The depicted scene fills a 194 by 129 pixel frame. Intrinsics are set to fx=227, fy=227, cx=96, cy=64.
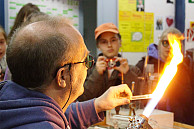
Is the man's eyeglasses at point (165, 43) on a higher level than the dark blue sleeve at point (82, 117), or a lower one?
higher

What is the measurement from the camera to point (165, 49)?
2.64m

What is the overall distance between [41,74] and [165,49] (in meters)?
1.96

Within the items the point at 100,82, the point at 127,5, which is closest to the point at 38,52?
the point at 100,82

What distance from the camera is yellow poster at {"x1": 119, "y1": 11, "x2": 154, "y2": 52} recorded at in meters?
3.59

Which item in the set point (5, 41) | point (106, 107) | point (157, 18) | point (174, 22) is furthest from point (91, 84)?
point (174, 22)

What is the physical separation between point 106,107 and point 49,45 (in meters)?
0.79

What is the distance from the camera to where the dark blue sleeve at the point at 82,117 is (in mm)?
1565

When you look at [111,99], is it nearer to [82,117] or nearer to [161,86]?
[82,117]

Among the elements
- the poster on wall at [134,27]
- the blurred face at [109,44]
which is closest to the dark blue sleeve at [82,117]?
the blurred face at [109,44]

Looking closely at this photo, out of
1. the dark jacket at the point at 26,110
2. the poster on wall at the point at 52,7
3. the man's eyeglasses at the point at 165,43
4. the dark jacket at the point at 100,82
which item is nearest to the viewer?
the dark jacket at the point at 26,110

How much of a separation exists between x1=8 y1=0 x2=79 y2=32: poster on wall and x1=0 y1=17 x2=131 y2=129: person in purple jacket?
84.6 inches

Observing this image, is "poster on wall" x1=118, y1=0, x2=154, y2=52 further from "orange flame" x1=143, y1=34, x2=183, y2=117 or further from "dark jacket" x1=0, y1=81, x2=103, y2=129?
"dark jacket" x1=0, y1=81, x2=103, y2=129

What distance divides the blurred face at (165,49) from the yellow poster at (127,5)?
1119 millimetres

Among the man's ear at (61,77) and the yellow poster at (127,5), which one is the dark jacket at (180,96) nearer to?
the yellow poster at (127,5)
